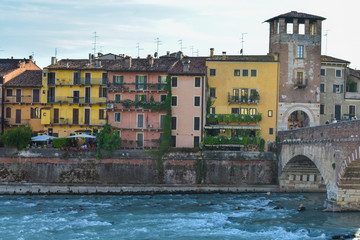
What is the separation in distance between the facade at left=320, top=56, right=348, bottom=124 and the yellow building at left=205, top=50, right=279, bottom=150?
21.1 ft

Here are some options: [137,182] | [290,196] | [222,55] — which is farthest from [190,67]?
[290,196]

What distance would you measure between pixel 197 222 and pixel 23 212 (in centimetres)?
1312

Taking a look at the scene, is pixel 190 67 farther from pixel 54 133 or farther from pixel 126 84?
pixel 54 133

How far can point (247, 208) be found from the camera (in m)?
41.4

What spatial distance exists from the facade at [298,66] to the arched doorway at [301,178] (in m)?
6.82

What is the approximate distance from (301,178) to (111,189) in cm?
1833

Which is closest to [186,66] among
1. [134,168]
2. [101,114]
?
[101,114]

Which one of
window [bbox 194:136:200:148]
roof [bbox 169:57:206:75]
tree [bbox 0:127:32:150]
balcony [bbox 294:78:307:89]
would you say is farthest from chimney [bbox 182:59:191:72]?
tree [bbox 0:127:32:150]

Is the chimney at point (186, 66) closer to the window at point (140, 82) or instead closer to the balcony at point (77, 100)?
the window at point (140, 82)

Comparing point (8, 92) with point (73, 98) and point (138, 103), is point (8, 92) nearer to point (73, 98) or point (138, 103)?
point (73, 98)

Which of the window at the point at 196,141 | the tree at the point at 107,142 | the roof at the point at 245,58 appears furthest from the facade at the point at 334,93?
the tree at the point at 107,142

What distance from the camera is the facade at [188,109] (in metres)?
54.6

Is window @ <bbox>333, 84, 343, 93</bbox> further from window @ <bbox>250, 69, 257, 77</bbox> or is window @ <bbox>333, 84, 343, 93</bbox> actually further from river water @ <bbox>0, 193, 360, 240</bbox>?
river water @ <bbox>0, 193, 360, 240</bbox>

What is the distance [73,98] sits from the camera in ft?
188
